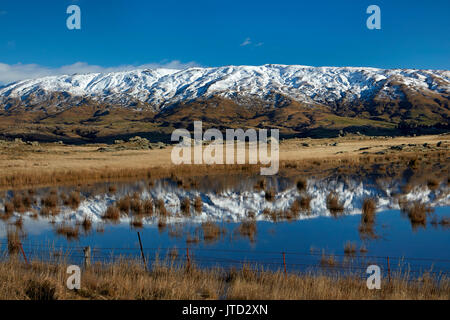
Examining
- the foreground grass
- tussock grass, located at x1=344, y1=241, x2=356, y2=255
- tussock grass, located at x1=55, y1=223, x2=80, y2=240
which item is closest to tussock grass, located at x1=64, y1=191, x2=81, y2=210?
tussock grass, located at x1=55, y1=223, x2=80, y2=240

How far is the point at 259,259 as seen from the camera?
1164cm

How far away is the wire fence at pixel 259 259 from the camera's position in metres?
10.2

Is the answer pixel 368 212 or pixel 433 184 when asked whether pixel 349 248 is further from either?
pixel 433 184

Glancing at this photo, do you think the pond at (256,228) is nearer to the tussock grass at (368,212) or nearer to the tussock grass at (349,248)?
the tussock grass at (349,248)

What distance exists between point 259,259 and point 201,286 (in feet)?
10.6

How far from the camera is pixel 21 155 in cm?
5156

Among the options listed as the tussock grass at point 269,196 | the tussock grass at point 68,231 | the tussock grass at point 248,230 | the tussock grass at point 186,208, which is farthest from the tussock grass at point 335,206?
the tussock grass at point 68,231

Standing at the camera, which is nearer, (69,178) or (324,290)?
(324,290)

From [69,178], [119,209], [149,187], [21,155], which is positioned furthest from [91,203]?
[21,155]

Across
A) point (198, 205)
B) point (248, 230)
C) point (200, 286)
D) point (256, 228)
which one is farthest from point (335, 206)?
point (200, 286)

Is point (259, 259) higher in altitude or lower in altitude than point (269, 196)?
lower
